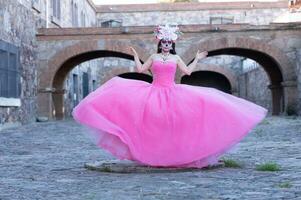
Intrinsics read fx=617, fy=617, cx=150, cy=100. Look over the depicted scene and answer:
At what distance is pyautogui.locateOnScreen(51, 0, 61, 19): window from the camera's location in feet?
76.1

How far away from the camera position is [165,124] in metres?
5.85

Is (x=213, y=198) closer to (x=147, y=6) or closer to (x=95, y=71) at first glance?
(x=95, y=71)

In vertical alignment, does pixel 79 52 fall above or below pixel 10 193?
above

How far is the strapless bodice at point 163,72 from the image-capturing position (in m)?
6.28

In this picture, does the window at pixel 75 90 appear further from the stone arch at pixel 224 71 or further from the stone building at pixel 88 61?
the stone arch at pixel 224 71

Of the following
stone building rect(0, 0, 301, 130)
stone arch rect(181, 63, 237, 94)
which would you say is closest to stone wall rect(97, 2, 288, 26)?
stone building rect(0, 0, 301, 130)

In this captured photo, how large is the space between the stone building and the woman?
31.7ft

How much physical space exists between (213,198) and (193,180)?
103 cm

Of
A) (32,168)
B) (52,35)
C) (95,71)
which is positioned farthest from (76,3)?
(32,168)

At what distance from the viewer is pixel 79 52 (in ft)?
68.1

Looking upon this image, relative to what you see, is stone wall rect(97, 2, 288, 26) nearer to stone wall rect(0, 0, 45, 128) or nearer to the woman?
stone wall rect(0, 0, 45, 128)

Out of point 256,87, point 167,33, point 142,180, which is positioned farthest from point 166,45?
point 256,87

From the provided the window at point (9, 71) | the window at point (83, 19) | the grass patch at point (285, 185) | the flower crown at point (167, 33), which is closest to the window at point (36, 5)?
the window at point (9, 71)

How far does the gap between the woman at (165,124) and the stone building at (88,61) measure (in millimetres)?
9671
